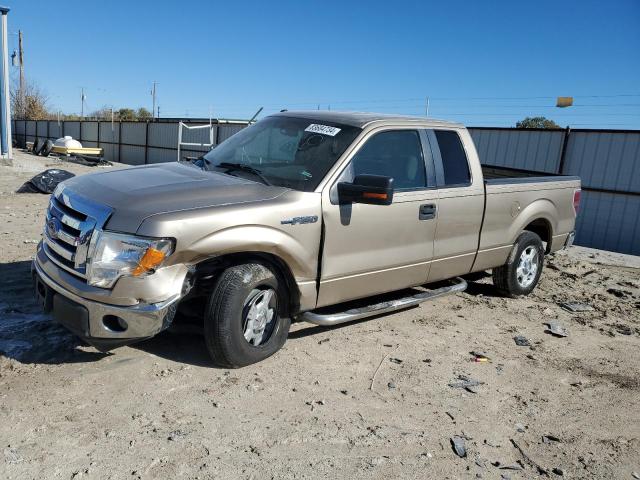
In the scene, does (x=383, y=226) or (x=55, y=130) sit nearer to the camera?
(x=383, y=226)

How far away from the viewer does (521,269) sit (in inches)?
255

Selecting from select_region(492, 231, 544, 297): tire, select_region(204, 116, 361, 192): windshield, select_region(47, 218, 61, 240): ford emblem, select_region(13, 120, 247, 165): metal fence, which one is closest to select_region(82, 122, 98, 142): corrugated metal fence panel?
select_region(13, 120, 247, 165): metal fence

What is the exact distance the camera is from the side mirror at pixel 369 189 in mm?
4094

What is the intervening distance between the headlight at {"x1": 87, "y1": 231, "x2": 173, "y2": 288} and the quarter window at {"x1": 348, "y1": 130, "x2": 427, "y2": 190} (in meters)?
1.70

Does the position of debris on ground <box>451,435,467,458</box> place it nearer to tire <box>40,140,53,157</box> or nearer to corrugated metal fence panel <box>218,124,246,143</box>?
corrugated metal fence panel <box>218,124,246,143</box>

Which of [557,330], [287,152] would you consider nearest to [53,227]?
[287,152]

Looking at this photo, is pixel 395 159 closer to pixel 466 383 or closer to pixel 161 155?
pixel 466 383

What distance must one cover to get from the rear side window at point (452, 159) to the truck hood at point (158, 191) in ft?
6.21

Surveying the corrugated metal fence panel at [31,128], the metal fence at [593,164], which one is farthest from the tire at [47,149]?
the metal fence at [593,164]

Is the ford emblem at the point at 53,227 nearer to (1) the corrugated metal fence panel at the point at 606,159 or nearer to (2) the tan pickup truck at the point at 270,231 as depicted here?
(2) the tan pickup truck at the point at 270,231

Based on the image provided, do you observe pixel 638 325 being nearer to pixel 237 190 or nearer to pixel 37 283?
pixel 237 190

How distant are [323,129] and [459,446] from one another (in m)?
2.70

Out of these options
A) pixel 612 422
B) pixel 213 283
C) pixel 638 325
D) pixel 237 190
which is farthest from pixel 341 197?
pixel 638 325

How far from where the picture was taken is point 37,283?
4.00 meters
